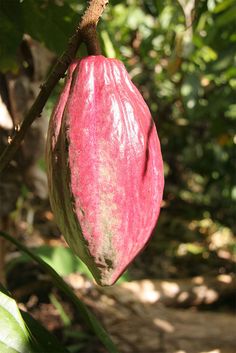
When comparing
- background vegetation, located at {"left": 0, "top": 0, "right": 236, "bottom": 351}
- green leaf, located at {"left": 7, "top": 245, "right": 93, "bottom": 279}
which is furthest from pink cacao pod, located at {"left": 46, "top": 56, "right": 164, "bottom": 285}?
green leaf, located at {"left": 7, "top": 245, "right": 93, "bottom": 279}

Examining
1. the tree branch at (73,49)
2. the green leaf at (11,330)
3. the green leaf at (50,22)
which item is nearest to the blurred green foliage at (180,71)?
the green leaf at (50,22)

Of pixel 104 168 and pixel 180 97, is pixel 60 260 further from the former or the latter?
pixel 180 97

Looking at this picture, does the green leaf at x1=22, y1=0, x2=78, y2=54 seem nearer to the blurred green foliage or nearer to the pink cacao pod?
the blurred green foliage

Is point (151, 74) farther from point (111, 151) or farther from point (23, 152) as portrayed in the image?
point (111, 151)

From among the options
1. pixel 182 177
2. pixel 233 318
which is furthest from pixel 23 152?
pixel 182 177

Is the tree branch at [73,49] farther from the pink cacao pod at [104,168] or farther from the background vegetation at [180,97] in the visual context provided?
the background vegetation at [180,97]

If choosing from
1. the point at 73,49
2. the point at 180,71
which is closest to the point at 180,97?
the point at 180,71

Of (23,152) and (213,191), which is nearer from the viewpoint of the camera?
(23,152)
